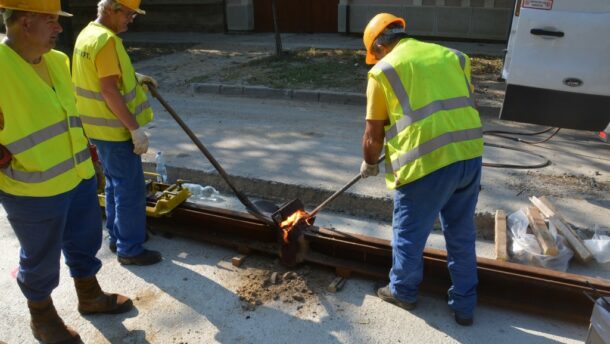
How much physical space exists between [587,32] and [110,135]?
4.55m

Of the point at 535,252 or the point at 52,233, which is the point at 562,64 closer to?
the point at 535,252

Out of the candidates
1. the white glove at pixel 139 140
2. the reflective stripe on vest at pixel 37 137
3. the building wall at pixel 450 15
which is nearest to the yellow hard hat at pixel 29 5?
the reflective stripe on vest at pixel 37 137

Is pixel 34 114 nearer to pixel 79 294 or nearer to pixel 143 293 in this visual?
pixel 79 294

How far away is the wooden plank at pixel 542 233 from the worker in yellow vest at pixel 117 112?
2900 mm

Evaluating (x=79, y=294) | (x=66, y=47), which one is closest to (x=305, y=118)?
(x=79, y=294)

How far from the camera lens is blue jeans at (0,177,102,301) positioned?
2.66 meters

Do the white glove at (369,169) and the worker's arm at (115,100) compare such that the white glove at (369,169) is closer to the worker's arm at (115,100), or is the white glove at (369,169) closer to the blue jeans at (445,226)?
the blue jeans at (445,226)

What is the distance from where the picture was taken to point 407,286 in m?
3.23

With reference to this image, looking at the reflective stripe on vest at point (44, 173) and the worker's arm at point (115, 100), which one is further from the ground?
the worker's arm at point (115, 100)

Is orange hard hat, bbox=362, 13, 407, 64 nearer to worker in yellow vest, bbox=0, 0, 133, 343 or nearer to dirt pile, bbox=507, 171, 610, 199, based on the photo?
worker in yellow vest, bbox=0, 0, 133, 343

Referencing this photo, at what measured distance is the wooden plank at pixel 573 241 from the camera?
143 inches

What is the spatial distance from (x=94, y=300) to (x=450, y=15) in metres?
12.4

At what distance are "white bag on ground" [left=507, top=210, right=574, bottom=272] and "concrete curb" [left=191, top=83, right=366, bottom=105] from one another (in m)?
4.91

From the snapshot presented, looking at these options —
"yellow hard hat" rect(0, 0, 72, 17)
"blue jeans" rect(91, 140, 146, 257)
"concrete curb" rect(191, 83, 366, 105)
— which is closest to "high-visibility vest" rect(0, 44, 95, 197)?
"yellow hard hat" rect(0, 0, 72, 17)
